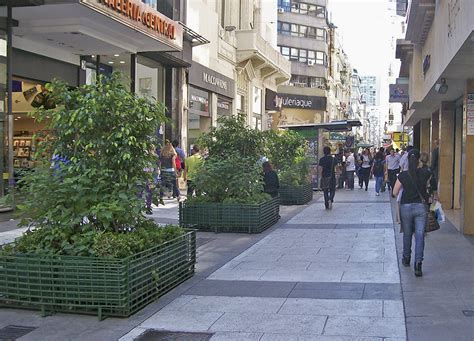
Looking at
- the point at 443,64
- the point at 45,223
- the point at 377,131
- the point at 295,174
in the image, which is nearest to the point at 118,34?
the point at 295,174

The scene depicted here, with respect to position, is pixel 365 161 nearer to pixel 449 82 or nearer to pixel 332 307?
pixel 449 82

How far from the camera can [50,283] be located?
5785mm

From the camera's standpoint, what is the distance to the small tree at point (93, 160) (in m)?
6.13

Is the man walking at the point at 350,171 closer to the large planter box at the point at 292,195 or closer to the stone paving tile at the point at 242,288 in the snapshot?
the large planter box at the point at 292,195

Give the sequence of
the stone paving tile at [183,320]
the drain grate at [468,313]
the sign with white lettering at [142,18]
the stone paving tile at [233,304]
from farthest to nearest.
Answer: the sign with white lettering at [142,18] < the stone paving tile at [233,304] < the drain grate at [468,313] < the stone paving tile at [183,320]

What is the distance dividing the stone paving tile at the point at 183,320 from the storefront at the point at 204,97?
16578 millimetres

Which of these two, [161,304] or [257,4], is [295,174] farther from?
[257,4]

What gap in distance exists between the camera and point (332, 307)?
5.96 m

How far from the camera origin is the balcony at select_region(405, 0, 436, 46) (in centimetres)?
1270

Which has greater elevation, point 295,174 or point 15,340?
point 295,174

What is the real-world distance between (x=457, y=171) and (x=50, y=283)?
12.6 m

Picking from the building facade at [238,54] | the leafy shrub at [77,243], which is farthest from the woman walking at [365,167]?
the leafy shrub at [77,243]

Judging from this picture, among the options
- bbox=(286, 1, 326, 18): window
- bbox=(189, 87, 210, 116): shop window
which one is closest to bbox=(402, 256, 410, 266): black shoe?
bbox=(189, 87, 210, 116): shop window

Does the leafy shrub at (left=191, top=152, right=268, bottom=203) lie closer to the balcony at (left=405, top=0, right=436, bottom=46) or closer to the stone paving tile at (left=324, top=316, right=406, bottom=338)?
the balcony at (left=405, top=0, right=436, bottom=46)
